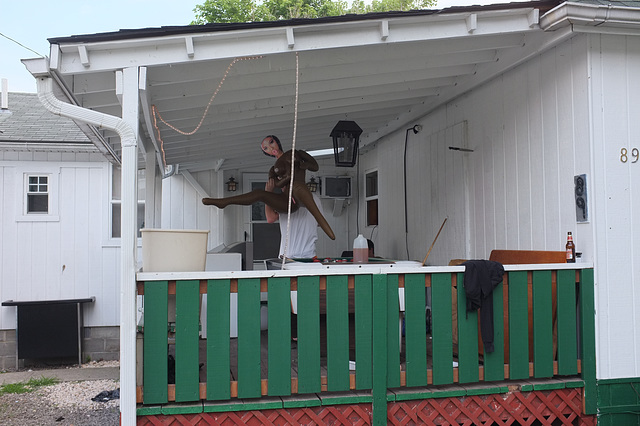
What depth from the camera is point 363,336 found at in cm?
361

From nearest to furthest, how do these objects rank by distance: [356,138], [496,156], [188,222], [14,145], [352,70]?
1. [352,70]
2. [496,156]
3. [356,138]
4. [14,145]
5. [188,222]

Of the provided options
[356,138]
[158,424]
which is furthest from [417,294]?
[356,138]

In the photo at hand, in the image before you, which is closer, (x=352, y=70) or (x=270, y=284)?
(x=270, y=284)

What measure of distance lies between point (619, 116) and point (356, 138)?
2476 mm

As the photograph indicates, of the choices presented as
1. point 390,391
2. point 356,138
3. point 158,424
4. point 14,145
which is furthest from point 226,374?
point 14,145

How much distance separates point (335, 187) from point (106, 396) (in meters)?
4.55

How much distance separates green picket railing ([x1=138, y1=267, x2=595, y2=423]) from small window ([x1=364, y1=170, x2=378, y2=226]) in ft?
14.4

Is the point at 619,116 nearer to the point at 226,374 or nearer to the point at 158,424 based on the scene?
the point at 226,374

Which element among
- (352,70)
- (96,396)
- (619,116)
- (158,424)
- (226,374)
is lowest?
(96,396)

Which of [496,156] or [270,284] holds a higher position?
[496,156]

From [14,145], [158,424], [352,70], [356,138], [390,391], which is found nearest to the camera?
[158,424]

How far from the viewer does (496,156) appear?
495cm

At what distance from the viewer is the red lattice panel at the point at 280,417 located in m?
3.33

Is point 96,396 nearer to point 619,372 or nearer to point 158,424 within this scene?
point 158,424
